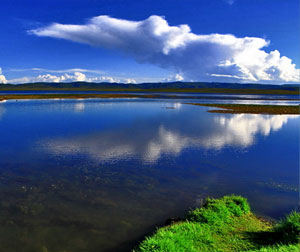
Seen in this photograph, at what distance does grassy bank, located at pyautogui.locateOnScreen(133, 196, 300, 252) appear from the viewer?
7.29 meters

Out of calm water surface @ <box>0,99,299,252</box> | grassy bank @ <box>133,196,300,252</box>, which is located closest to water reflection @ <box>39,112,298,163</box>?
calm water surface @ <box>0,99,299,252</box>

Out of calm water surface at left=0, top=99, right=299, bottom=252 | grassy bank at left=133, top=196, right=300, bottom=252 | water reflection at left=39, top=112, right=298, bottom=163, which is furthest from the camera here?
water reflection at left=39, top=112, right=298, bottom=163

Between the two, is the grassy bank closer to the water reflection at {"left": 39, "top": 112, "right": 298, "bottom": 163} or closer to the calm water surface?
the calm water surface

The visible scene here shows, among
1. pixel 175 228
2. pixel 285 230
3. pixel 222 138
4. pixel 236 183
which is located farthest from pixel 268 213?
pixel 222 138

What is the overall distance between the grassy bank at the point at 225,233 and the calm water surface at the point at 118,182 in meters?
1.12

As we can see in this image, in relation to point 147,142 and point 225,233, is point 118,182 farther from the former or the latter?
point 147,142

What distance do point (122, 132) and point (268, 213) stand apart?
746 inches

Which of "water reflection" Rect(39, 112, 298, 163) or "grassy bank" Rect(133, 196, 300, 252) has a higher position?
"water reflection" Rect(39, 112, 298, 163)

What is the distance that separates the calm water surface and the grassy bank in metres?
Result: 1.12

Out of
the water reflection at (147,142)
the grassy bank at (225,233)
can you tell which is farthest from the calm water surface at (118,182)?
the grassy bank at (225,233)

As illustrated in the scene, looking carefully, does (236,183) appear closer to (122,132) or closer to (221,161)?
(221,161)

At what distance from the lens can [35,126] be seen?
102ft

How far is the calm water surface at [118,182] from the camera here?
910 cm

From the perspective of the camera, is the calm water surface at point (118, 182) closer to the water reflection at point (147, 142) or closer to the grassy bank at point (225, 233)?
the water reflection at point (147, 142)
